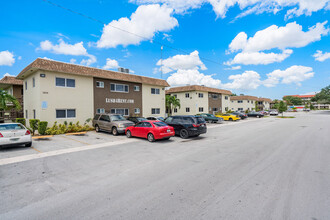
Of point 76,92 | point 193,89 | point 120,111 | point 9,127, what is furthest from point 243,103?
point 9,127

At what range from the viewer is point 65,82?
Answer: 1684cm

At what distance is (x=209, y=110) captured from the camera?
38.2m

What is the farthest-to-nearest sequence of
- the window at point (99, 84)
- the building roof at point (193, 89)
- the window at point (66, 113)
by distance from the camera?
1. the building roof at point (193, 89)
2. the window at point (99, 84)
3. the window at point (66, 113)

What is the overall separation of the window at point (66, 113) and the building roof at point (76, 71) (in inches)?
146

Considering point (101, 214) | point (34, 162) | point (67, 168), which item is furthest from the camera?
point (34, 162)

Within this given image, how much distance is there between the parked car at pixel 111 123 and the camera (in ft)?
46.7

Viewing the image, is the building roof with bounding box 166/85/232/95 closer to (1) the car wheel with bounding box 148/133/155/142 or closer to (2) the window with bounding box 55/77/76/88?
(2) the window with bounding box 55/77/76/88

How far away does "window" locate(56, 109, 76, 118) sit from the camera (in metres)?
16.3

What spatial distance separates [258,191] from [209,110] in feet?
114

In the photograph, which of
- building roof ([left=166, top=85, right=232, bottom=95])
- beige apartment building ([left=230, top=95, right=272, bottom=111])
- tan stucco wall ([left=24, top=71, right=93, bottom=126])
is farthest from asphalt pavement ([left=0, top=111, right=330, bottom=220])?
beige apartment building ([left=230, top=95, right=272, bottom=111])

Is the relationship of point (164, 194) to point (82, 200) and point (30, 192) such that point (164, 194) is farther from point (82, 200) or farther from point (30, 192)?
point (30, 192)

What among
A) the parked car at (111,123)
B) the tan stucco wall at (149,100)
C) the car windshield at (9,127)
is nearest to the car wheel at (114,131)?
the parked car at (111,123)

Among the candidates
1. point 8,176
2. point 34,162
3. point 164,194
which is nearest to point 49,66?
point 34,162

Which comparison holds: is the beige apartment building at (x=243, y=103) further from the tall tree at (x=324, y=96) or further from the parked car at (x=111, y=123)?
the parked car at (x=111, y=123)
